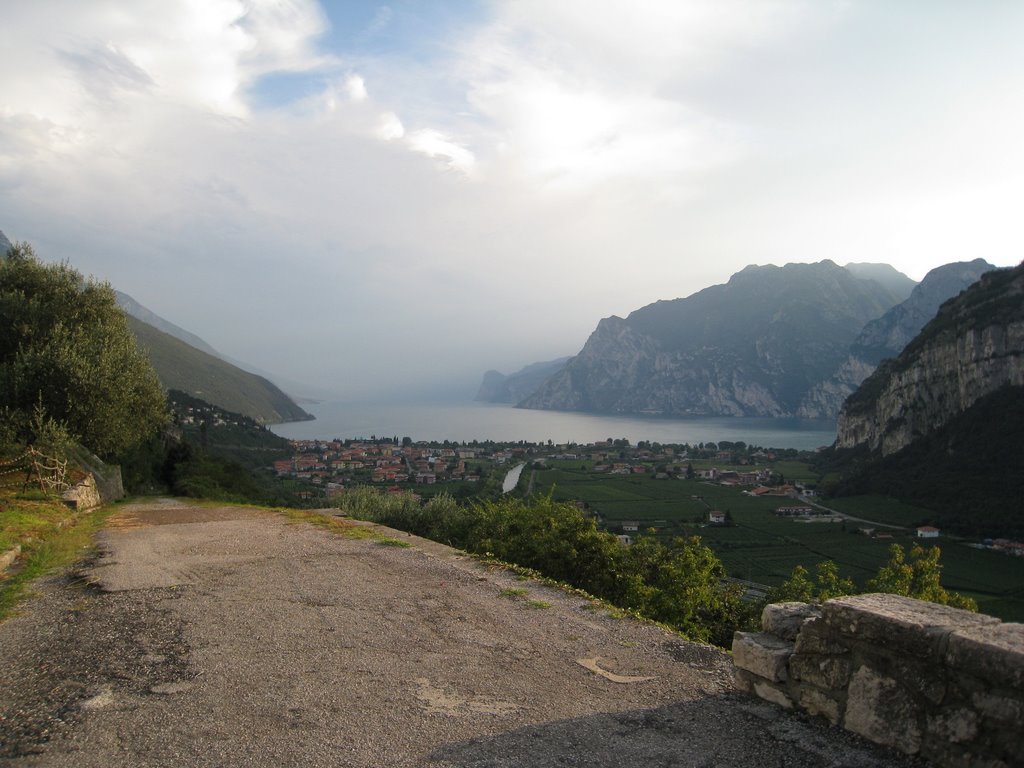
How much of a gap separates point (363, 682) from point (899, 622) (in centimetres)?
396

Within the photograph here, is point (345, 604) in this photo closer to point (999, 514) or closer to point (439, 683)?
point (439, 683)

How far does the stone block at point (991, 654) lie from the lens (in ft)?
10.6

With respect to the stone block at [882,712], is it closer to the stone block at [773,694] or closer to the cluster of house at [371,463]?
the stone block at [773,694]

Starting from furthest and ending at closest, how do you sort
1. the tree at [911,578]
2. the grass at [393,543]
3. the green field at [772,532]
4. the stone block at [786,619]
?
the green field at [772,532], the tree at [911,578], the grass at [393,543], the stone block at [786,619]

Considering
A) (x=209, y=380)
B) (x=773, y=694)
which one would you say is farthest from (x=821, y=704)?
(x=209, y=380)

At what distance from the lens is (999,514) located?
70312 mm

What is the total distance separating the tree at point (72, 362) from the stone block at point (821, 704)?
20.4 metres

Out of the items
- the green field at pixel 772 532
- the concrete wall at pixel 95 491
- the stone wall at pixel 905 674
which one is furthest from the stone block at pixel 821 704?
the green field at pixel 772 532

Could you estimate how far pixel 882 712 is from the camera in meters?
3.83

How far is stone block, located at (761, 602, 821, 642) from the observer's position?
4699 mm

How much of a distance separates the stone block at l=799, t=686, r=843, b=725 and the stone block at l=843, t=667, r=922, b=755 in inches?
2.8

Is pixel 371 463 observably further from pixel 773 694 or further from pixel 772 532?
pixel 773 694

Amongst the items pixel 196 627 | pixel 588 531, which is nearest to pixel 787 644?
pixel 196 627

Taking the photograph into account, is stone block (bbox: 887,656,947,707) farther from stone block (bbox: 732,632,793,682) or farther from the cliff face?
the cliff face
